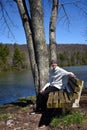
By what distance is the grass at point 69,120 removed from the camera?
7297 millimetres

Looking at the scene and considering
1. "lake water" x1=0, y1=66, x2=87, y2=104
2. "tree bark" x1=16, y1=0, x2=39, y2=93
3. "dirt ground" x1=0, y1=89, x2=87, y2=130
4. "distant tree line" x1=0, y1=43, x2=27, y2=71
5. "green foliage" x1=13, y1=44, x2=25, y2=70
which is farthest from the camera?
"green foliage" x1=13, y1=44, x2=25, y2=70

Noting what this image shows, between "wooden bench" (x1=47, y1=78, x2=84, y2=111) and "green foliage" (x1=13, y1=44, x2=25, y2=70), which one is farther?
"green foliage" (x1=13, y1=44, x2=25, y2=70)

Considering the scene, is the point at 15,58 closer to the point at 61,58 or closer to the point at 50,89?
the point at 61,58

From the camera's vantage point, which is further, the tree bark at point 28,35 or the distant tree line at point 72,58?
the distant tree line at point 72,58

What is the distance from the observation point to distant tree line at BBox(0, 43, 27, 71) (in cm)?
11301

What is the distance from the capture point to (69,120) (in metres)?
7.37

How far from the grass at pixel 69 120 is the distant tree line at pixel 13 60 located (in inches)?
4055

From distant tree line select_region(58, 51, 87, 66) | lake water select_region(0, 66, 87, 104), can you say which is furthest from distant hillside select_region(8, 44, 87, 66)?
lake water select_region(0, 66, 87, 104)

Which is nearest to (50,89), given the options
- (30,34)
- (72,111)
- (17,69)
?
(72,111)

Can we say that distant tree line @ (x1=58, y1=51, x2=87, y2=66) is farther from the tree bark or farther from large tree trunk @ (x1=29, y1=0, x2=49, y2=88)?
large tree trunk @ (x1=29, y1=0, x2=49, y2=88)

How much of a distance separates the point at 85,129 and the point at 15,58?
116435mm

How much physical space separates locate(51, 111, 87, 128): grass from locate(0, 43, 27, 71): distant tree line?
103 meters

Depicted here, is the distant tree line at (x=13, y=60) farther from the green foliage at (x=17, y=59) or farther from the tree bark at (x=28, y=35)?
the tree bark at (x=28, y=35)

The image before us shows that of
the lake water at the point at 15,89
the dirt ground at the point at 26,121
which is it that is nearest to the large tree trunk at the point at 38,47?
the dirt ground at the point at 26,121
